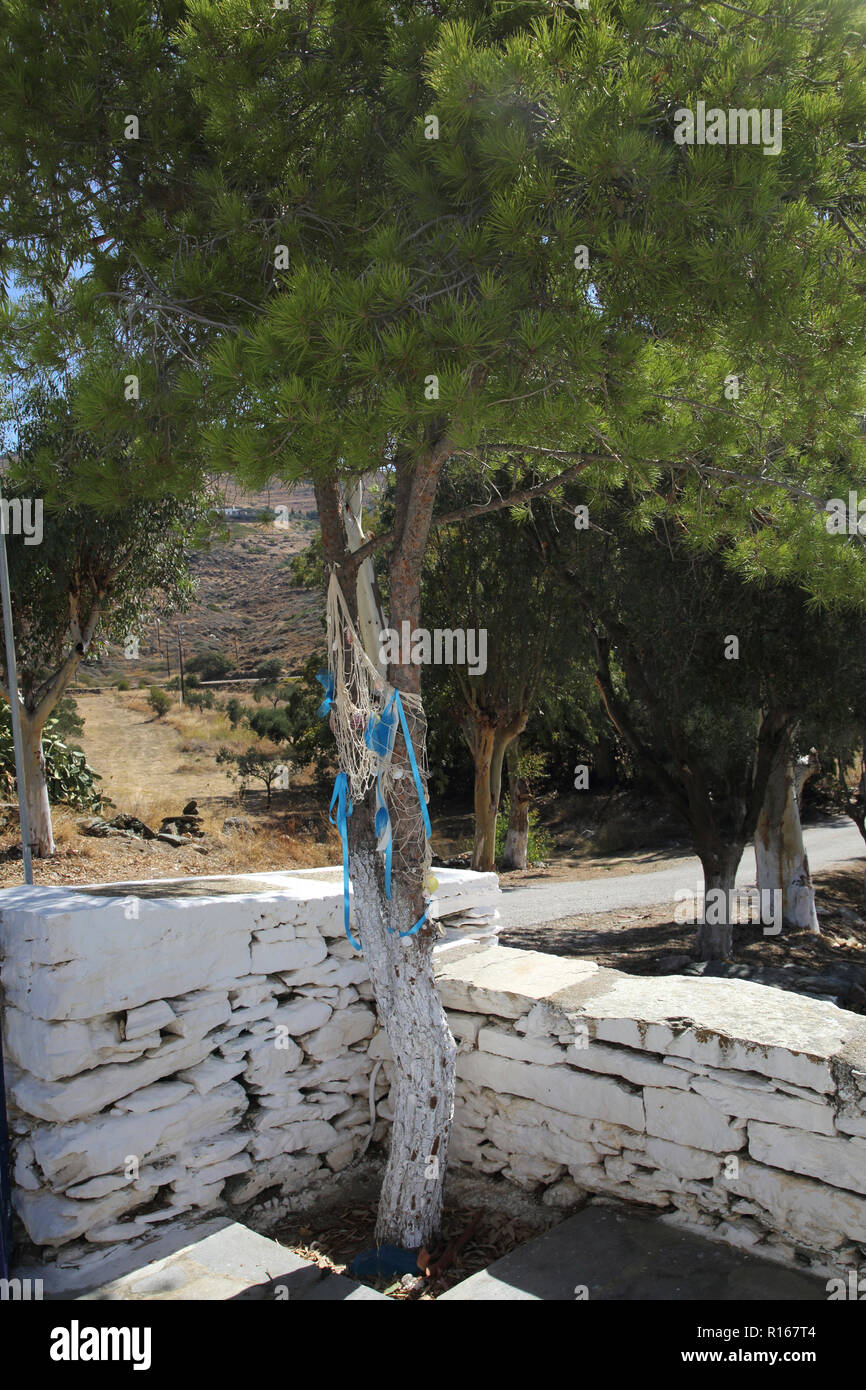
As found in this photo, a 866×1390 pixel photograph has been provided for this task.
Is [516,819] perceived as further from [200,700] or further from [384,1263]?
[200,700]

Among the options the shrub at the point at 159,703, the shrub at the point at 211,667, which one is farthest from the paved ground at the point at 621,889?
the shrub at the point at 211,667

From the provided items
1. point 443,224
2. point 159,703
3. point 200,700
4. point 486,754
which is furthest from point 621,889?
point 200,700

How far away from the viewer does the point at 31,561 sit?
10.7m

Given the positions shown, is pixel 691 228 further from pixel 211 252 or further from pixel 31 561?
pixel 31 561

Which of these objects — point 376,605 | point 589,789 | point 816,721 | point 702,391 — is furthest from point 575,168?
point 589,789

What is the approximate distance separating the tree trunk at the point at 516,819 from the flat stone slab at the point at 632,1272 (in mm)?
14959

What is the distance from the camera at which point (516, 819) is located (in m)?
18.4

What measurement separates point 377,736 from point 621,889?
12.7m

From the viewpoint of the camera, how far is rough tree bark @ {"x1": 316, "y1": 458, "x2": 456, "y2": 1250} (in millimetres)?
3438

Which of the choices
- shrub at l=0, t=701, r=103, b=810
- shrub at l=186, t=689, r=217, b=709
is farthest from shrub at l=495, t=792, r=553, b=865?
shrub at l=186, t=689, r=217, b=709

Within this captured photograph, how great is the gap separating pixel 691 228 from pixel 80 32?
2198mm

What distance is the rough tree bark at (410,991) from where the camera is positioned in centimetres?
344

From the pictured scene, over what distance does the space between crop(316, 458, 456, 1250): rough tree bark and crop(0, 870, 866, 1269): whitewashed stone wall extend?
15.0 inches

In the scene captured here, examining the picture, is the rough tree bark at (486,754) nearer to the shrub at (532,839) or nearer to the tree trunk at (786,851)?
the shrub at (532,839)
